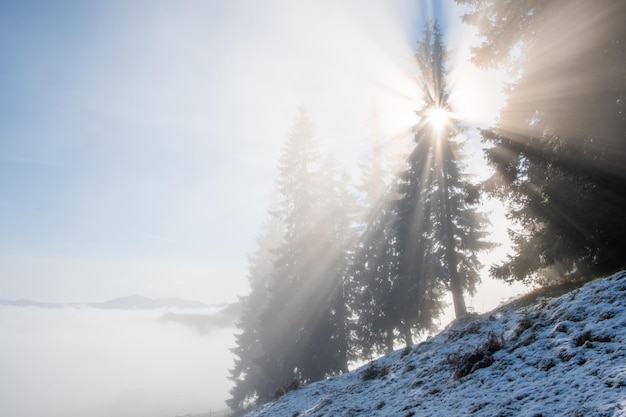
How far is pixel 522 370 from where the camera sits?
5.54 meters

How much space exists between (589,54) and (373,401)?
11501mm

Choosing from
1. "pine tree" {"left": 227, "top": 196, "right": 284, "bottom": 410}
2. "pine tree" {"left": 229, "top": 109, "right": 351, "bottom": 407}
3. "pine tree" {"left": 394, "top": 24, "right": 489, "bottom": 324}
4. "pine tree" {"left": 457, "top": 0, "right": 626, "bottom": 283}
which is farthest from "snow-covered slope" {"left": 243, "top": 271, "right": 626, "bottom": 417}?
"pine tree" {"left": 227, "top": 196, "right": 284, "bottom": 410}

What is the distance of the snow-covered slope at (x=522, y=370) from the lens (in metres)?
4.33

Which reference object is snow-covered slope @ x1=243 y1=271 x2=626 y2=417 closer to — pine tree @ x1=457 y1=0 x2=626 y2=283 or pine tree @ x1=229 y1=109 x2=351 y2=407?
pine tree @ x1=457 y1=0 x2=626 y2=283

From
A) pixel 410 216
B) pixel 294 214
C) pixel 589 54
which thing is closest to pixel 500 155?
pixel 589 54

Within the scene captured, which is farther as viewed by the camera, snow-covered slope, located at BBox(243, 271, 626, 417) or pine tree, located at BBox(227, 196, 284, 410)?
pine tree, located at BBox(227, 196, 284, 410)

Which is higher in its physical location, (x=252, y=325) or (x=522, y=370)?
(x=252, y=325)

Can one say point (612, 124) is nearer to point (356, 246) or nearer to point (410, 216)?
point (410, 216)

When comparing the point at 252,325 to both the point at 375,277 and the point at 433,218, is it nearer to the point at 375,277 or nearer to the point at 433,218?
the point at 375,277

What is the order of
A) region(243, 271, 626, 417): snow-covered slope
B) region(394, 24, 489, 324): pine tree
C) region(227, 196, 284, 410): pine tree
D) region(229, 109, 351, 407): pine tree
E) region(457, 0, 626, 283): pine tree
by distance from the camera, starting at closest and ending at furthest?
region(243, 271, 626, 417): snow-covered slope, region(457, 0, 626, 283): pine tree, region(394, 24, 489, 324): pine tree, region(229, 109, 351, 407): pine tree, region(227, 196, 284, 410): pine tree

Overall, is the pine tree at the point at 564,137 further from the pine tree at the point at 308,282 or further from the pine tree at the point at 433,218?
the pine tree at the point at 308,282

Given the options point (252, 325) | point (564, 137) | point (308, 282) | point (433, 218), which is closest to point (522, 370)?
point (564, 137)

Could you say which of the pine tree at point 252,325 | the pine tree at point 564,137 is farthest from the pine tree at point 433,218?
the pine tree at point 252,325

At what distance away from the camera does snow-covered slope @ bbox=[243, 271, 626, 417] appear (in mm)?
4332
